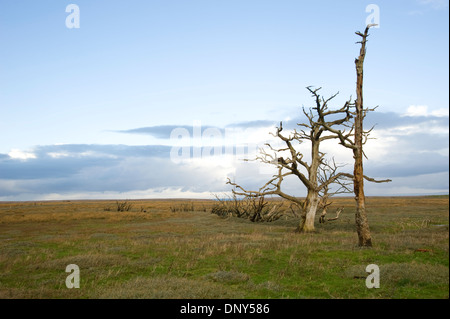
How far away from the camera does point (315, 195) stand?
22812 mm

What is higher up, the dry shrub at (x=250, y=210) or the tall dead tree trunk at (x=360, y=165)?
the tall dead tree trunk at (x=360, y=165)

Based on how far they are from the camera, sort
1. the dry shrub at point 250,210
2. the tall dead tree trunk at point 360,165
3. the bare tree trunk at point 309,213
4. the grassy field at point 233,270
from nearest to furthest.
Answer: the grassy field at point 233,270 < the tall dead tree trunk at point 360,165 < the bare tree trunk at point 309,213 < the dry shrub at point 250,210

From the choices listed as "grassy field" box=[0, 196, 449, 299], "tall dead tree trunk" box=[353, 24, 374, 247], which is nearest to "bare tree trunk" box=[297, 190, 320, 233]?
"grassy field" box=[0, 196, 449, 299]

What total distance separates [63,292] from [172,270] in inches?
143

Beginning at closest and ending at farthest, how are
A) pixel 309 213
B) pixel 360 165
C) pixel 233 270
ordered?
pixel 233 270, pixel 360 165, pixel 309 213

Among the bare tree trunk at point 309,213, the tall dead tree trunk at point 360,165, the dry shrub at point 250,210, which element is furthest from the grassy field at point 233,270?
the dry shrub at point 250,210

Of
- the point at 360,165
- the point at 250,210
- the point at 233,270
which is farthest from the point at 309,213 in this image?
the point at 250,210

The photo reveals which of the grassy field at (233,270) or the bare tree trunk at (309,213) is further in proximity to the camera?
the bare tree trunk at (309,213)

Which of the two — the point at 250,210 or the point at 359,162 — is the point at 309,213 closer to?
the point at 359,162

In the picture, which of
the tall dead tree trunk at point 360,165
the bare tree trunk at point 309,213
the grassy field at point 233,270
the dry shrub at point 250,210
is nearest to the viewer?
the grassy field at point 233,270

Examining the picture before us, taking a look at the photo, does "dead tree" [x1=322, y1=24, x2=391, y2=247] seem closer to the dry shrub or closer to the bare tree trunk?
the bare tree trunk

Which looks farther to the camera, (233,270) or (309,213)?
(309,213)

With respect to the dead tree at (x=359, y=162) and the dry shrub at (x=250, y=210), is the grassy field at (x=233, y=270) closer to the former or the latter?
the dead tree at (x=359, y=162)
